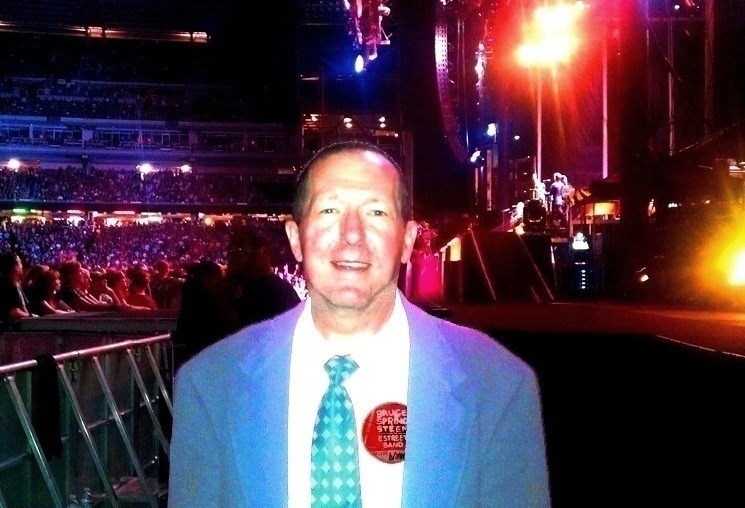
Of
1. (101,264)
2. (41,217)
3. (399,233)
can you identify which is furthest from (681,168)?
(41,217)

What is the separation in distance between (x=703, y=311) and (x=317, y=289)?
8734mm

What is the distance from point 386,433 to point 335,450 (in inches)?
3.9

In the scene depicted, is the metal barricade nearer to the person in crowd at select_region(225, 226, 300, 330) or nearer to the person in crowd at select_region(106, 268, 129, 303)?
the person in crowd at select_region(225, 226, 300, 330)

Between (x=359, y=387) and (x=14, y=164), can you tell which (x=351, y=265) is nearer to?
(x=359, y=387)

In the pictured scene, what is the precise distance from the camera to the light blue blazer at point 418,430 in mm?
1415

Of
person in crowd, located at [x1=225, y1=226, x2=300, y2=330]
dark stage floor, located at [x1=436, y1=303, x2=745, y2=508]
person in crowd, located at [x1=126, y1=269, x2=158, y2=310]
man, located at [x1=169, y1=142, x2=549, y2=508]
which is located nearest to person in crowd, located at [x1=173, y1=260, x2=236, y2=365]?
person in crowd, located at [x1=225, y1=226, x2=300, y2=330]

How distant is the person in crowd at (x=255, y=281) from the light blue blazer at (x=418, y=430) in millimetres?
3361

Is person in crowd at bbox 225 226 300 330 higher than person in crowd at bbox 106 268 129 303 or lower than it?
higher

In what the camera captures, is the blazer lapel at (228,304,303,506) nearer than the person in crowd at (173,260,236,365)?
Yes

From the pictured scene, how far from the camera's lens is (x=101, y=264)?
3112 centimetres

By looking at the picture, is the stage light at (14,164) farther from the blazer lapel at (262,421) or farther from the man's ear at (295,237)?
the blazer lapel at (262,421)

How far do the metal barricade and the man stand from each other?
2.64 meters

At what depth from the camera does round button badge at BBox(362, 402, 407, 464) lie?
1467 millimetres

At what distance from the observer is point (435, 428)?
4.70 feet
